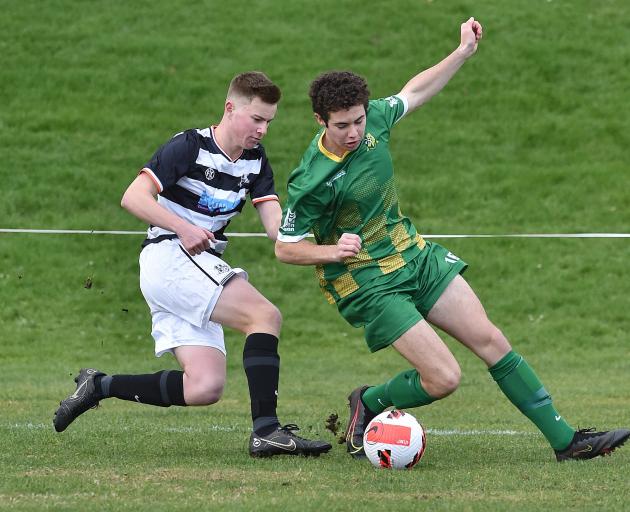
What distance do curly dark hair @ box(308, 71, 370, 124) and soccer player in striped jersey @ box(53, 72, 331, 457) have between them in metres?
0.53

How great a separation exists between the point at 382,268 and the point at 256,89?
50.2 inches

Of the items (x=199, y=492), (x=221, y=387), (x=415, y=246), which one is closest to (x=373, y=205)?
(x=415, y=246)

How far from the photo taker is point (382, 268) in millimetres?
6621

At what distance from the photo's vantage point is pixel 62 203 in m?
18.3

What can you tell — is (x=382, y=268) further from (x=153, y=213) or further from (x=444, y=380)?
→ (x=153, y=213)

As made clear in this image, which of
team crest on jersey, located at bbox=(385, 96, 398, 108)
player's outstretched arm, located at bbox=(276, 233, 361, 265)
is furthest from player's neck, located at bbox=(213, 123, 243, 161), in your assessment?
team crest on jersey, located at bbox=(385, 96, 398, 108)

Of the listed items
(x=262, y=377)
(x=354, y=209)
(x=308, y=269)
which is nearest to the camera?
(x=354, y=209)

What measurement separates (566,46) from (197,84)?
709cm

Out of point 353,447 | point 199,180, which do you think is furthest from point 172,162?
point 353,447

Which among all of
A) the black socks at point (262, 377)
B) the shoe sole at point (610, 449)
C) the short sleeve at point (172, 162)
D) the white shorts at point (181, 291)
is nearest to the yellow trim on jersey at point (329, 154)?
the short sleeve at point (172, 162)

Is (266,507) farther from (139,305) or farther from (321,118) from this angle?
(139,305)

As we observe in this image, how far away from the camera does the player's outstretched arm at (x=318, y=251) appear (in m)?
6.14

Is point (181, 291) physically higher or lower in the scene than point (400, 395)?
higher

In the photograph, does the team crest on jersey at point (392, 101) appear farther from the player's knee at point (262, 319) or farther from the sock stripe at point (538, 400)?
the sock stripe at point (538, 400)
